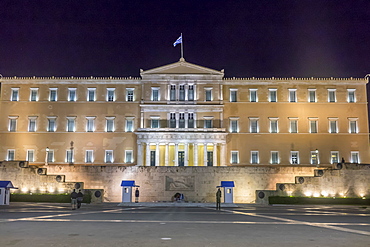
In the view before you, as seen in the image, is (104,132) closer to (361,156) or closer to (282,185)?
(282,185)

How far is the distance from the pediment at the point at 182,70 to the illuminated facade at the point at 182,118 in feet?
0.46

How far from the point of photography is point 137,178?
44.8 m

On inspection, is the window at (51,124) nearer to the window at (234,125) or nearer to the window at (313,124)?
the window at (234,125)

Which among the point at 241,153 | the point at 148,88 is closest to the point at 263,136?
the point at 241,153

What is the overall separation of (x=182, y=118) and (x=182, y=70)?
22.4ft

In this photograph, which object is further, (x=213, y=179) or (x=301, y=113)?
(x=301, y=113)

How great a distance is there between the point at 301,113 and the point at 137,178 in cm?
2534

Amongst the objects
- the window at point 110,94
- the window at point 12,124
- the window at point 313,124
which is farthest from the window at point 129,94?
the window at point 313,124

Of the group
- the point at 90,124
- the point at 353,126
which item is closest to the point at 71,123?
the point at 90,124

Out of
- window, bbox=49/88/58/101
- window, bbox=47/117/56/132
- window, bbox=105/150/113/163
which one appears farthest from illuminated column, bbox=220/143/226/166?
window, bbox=49/88/58/101

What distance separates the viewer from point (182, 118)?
55281 mm

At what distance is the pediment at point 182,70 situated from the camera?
56.1 metres

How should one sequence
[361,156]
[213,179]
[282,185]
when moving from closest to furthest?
[282,185]
[213,179]
[361,156]

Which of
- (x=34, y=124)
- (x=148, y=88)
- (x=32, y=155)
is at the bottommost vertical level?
(x=32, y=155)
